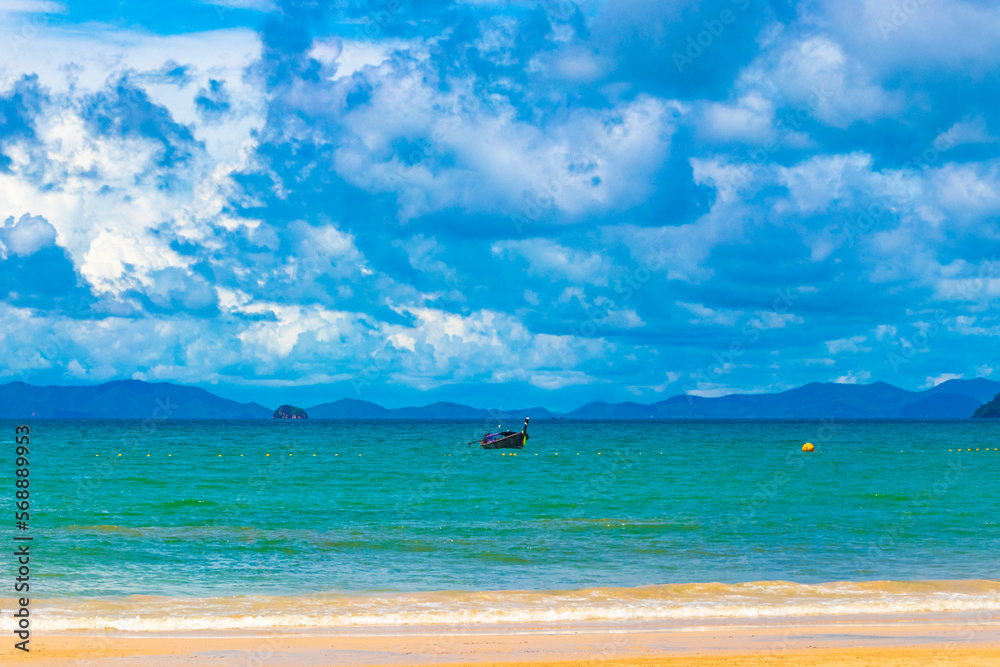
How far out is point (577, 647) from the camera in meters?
17.2

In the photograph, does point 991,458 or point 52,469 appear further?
point 991,458

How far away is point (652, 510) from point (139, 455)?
2819 inches

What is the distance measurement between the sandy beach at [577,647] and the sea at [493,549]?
115 cm

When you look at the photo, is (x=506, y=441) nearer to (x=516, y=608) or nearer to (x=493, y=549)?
(x=493, y=549)

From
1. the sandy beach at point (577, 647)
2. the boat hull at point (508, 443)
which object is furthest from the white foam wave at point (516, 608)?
the boat hull at point (508, 443)

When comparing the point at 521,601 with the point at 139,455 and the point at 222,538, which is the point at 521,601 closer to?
the point at 222,538

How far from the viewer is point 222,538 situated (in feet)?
112

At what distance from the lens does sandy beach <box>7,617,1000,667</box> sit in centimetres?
1608

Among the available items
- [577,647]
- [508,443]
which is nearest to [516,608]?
[577,647]

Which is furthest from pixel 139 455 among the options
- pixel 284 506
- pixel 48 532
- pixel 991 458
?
pixel 991 458

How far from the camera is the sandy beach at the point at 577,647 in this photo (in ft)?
52.7

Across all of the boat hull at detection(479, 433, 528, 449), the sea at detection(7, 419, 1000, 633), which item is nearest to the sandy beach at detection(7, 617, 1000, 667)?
the sea at detection(7, 419, 1000, 633)

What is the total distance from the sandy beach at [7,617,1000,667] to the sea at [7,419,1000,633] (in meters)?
1.15

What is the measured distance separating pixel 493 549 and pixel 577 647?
14151mm
